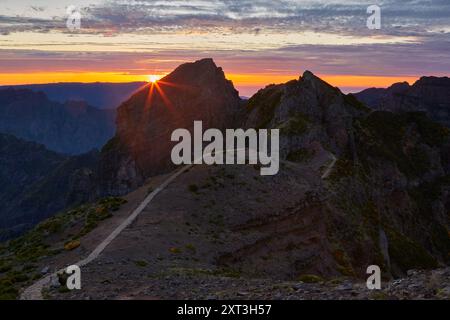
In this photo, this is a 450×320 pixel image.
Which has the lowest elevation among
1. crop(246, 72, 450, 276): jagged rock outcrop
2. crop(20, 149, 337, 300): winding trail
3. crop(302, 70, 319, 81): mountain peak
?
crop(246, 72, 450, 276): jagged rock outcrop

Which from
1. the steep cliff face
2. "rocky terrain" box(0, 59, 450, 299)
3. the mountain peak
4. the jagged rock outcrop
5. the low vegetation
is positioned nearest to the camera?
"rocky terrain" box(0, 59, 450, 299)

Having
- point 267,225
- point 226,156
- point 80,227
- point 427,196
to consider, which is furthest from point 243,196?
point 427,196

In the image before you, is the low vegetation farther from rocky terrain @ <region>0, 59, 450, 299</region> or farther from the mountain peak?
the mountain peak

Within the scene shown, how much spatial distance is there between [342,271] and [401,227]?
3518 inches

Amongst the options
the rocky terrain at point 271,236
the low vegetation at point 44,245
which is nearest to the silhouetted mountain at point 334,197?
the rocky terrain at point 271,236

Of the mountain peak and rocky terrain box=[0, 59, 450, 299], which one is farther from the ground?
the mountain peak

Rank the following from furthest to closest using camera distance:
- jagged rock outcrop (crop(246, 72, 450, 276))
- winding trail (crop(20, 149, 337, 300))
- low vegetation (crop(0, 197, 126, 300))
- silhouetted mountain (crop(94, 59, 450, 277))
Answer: jagged rock outcrop (crop(246, 72, 450, 276)) → silhouetted mountain (crop(94, 59, 450, 277)) → low vegetation (crop(0, 197, 126, 300)) → winding trail (crop(20, 149, 337, 300))

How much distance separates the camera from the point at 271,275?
56000 mm

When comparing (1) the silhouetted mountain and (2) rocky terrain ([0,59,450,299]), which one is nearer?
(2) rocky terrain ([0,59,450,299])

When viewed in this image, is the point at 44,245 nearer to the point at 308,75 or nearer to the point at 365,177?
the point at 365,177

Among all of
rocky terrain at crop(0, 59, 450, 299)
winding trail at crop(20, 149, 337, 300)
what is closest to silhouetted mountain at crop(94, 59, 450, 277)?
rocky terrain at crop(0, 59, 450, 299)

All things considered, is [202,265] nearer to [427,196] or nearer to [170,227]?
[170,227]

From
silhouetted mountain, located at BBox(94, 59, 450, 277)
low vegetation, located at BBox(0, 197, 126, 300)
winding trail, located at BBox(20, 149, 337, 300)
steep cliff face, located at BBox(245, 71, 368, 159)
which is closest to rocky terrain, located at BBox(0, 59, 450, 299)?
silhouetted mountain, located at BBox(94, 59, 450, 277)

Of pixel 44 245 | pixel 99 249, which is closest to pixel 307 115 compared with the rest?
pixel 44 245
